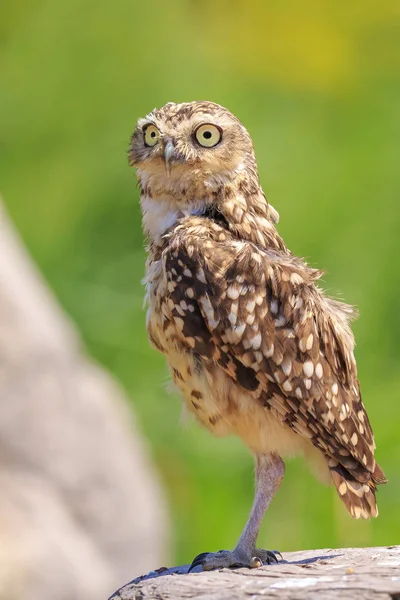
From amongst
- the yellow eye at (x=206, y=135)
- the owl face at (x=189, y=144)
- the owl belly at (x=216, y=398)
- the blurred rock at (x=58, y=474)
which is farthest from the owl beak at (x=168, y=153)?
the blurred rock at (x=58, y=474)

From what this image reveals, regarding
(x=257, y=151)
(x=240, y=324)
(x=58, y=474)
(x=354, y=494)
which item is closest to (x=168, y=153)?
(x=240, y=324)

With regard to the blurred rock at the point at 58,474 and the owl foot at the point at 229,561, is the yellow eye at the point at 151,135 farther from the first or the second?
the blurred rock at the point at 58,474

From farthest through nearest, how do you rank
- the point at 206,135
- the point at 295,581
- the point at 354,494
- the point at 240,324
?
the point at 206,135 < the point at 354,494 < the point at 240,324 < the point at 295,581

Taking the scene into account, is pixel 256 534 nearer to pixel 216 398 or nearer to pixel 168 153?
pixel 216 398

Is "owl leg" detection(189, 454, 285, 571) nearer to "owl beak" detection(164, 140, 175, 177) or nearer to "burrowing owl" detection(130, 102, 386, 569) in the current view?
"burrowing owl" detection(130, 102, 386, 569)

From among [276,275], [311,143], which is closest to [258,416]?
[276,275]

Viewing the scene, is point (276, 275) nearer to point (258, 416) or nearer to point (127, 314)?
point (258, 416)
